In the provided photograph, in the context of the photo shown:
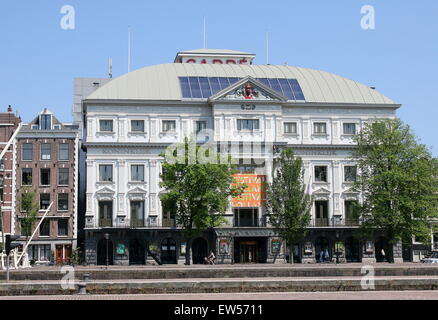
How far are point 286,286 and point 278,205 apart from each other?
112 feet

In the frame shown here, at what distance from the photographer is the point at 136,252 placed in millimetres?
76500

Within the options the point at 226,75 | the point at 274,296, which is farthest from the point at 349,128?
the point at 274,296

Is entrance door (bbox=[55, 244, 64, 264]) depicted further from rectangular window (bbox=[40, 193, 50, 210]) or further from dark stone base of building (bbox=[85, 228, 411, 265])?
rectangular window (bbox=[40, 193, 50, 210])

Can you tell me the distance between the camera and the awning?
250ft

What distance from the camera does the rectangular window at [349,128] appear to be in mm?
81625

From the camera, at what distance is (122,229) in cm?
7531

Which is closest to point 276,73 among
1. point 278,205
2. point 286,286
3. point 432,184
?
point 278,205

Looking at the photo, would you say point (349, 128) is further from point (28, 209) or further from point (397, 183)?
point (28, 209)

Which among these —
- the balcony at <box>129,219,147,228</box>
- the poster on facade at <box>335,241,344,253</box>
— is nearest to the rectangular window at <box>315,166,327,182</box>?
the poster on facade at <box>335,241,344,253</box>

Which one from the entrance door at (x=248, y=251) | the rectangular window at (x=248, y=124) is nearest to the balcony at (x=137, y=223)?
the entrance door at (x=248, y=251)

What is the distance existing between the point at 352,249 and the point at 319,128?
13027 millimetres

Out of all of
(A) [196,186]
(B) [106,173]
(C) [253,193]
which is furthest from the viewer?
(C) [253,193]

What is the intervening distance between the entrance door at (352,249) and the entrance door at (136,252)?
20755 millimetres

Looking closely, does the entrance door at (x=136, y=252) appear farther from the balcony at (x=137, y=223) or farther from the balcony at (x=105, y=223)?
the balcony at (x=105, y=223)
